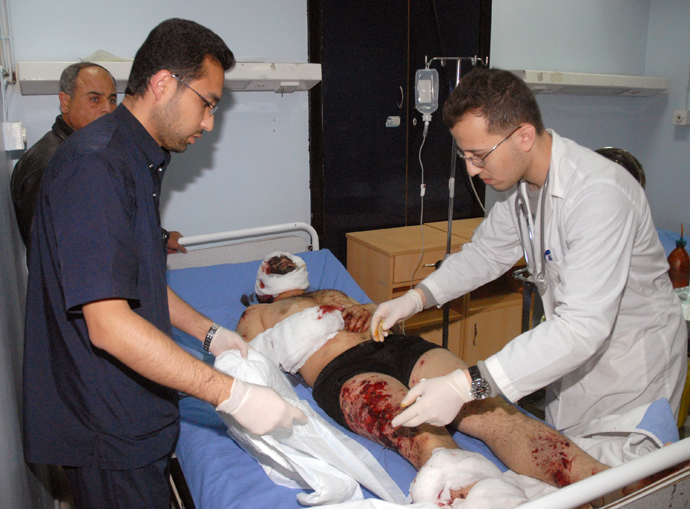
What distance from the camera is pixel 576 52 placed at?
14.4ft

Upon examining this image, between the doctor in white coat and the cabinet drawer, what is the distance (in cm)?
111

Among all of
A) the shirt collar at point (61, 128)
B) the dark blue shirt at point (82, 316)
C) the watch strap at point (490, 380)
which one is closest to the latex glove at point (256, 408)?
the dark blue shirt at point (82, 316)

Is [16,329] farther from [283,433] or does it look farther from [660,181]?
[660,181]

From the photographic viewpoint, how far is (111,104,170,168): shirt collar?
4.18 feet

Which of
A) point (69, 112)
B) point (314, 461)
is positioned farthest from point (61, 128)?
point (314, 461)

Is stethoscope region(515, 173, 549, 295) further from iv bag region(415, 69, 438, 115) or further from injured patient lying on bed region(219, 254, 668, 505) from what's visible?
iv bag region(415, 69, 438, 115)

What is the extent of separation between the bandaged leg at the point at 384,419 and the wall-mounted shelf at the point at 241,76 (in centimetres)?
159

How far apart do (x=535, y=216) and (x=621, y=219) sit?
1.17 feet

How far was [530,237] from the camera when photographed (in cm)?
174

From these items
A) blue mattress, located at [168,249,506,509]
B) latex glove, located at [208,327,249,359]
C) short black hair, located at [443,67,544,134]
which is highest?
short black hair, located at [443,67,544,134]

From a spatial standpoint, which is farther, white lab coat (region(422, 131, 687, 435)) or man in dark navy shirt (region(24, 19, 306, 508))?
white lab coat (region(422, 131, 687, 435))

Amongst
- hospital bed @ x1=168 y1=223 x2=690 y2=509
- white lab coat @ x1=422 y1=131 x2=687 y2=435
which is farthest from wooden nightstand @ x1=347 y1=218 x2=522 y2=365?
white lab coat @ x1=422 y1=131 x2=687 y2=435

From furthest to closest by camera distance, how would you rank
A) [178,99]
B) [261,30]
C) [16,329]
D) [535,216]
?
A: [261,30] < [16,329] < [535,216] < [178,99]

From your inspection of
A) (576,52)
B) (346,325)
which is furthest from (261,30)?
(576,52)
